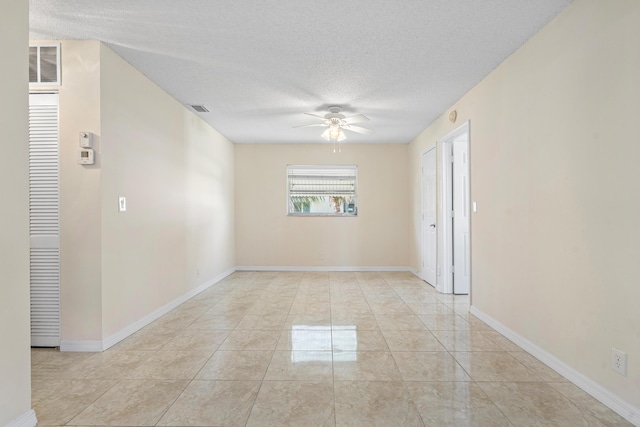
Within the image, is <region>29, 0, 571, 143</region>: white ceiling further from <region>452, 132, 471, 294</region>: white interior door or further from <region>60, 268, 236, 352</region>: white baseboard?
<region>60, 268, 236, 352</region>: white baseboard

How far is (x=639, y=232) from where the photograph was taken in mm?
1827

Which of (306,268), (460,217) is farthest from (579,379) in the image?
(306,268)

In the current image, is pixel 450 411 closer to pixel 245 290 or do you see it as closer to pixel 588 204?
pixel 588 204

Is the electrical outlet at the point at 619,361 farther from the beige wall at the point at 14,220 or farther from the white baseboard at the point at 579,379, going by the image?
the beige wall at the point at 14,220

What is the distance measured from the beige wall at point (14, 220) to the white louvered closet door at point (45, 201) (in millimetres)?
1208

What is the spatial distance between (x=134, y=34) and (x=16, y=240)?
5.96 ft

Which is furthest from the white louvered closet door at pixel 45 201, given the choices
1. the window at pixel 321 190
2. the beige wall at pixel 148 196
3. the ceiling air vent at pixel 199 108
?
the window at pixel 321 190

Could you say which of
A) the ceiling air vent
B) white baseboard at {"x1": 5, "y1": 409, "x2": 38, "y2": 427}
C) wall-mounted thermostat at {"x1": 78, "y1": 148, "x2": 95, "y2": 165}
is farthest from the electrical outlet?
the ceiling air vent

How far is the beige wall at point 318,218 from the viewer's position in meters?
6.93

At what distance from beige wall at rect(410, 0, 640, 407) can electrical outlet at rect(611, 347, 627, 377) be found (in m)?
0.04

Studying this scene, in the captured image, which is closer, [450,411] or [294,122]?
[450,411]

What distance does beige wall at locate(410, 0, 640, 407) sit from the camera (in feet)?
6.30

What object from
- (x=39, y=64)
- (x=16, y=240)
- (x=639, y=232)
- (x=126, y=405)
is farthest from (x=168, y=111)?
(x=639, y=232)

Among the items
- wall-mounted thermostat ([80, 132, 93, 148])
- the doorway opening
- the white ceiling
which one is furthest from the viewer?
the doorway opening
